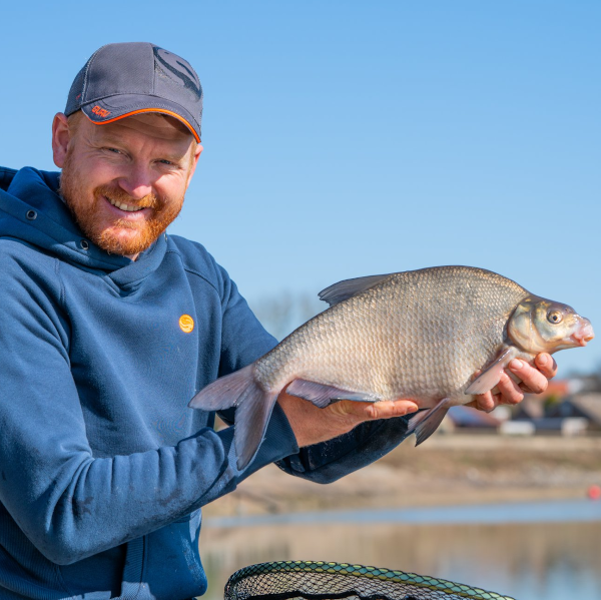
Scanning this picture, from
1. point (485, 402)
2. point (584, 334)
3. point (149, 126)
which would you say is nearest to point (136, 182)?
point (149, 126)

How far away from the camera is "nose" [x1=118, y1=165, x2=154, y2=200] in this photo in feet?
8.77

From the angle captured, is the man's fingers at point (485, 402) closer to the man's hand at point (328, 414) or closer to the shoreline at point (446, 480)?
the man's hand at point (328, 414)

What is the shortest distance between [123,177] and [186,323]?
0.49 meters

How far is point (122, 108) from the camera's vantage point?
8.49ft

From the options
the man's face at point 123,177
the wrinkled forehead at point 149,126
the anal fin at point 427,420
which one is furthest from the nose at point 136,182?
the anal fin at point 427,420

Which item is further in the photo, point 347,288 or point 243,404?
point 347,288

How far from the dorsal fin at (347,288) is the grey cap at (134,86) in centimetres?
63

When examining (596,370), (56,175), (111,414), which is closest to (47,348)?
(111,414)

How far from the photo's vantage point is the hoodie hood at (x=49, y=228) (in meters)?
2.54

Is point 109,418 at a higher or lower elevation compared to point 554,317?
lower

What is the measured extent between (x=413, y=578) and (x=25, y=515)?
1.10 metres

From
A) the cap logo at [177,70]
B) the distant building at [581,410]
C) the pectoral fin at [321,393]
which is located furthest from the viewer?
the distant building at [581,410]

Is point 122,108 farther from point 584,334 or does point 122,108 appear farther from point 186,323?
point 584,334

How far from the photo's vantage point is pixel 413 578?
2613mm
